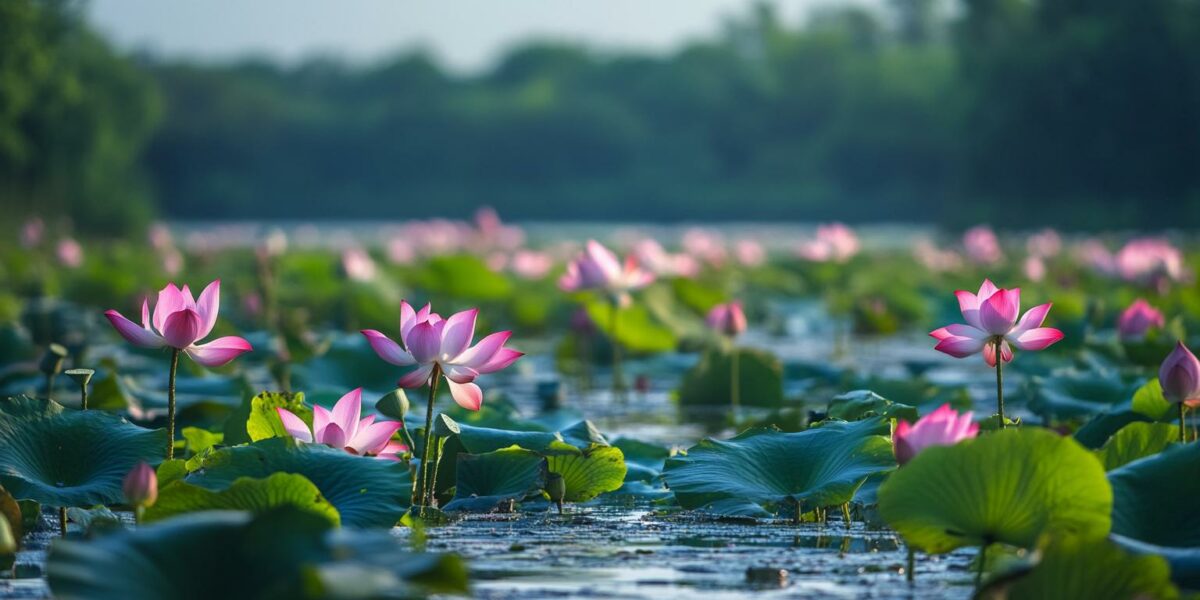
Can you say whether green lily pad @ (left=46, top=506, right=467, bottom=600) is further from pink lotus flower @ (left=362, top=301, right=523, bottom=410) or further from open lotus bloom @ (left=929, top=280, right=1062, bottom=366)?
open lotus bloom @ (left=929, top=280, right=1062, bottom=366)

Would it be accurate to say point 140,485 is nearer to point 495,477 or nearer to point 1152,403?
point 495,477

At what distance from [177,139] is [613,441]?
48344mm

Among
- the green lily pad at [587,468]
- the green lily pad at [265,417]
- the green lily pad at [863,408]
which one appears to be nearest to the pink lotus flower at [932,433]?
the green lily pad at [863,408]

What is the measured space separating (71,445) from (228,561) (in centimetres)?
109

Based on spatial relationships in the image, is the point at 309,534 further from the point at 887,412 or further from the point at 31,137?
the point at 31,137

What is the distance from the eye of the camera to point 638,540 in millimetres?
2684

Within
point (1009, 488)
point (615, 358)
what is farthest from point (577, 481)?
point (615, 358)

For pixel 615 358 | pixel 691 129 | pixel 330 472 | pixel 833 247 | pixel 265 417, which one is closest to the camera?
pixel 330 472

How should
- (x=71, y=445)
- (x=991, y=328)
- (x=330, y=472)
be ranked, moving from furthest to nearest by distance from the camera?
(x=71, y=445), (x=991, y=328), (x=330, y=472)

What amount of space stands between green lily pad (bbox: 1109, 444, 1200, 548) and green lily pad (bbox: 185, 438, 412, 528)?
1128mm

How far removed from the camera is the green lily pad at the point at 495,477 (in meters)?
2.86

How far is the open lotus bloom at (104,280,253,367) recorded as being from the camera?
2.55 meters

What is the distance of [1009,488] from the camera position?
2.11 m

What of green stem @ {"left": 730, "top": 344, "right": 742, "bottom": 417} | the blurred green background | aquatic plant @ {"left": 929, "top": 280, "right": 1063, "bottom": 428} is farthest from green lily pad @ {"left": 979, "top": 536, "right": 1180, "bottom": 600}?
the blurred green background
